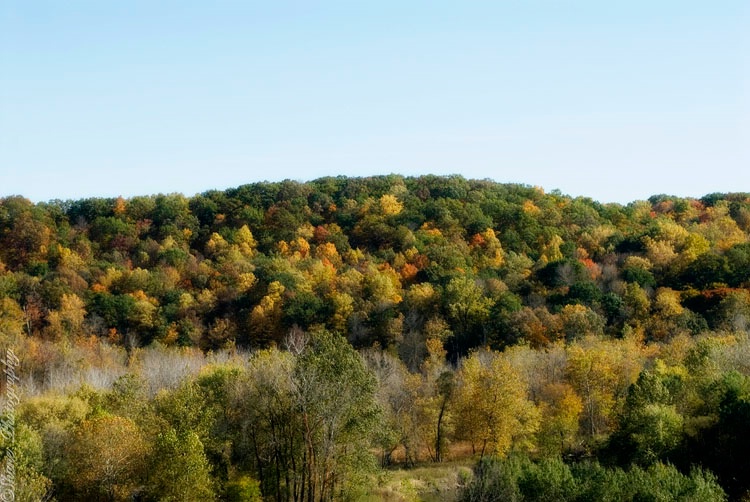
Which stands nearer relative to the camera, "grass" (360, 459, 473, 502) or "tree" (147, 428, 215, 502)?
"tree" (147, 428, 215, 502)

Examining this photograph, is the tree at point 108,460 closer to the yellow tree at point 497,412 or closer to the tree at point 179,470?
the tree at point 179,470

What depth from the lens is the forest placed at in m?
34.1

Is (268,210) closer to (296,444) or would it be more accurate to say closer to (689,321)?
(689,321)

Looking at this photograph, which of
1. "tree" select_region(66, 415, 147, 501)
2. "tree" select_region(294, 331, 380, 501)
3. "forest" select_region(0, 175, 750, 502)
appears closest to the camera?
"tree" select_region(294, 331, 380, 501)

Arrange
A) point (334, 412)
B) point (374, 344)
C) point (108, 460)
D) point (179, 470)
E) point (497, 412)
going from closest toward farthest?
point (179, 470), point (108, 460), point (334, 412), point (497, 412), point (374, 344)

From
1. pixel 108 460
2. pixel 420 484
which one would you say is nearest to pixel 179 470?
pixel 108 460

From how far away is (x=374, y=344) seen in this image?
225 feet

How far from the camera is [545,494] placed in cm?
3162

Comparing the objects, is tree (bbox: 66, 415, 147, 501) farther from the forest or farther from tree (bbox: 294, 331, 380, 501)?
tree (bbox: 294, 331, 380, 501)

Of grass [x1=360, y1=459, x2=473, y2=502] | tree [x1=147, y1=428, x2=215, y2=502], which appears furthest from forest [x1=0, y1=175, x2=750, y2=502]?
grass [x1=360, y1=459, x2=473, y2=502]

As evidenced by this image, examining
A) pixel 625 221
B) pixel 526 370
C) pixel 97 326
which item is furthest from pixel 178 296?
pixel 625 221

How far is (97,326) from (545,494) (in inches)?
2165

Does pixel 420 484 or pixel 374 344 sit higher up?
pixel 374 344

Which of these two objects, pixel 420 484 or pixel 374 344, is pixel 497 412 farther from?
pixel 374 344
